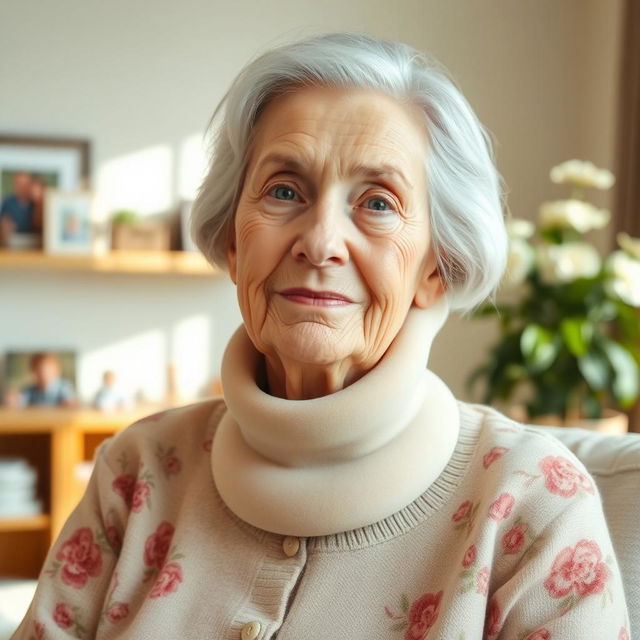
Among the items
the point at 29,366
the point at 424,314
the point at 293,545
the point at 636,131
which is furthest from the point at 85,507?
the point at 636,131

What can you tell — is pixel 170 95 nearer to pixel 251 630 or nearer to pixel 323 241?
pixel 323 241

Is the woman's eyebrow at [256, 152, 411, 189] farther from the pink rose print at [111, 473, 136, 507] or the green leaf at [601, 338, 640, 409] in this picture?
the green leaf at [601, 338, 640, 409]

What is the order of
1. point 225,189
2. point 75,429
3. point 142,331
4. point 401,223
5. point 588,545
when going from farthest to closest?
point 142,331 → point 75,429 → point 225,189 → point 401,223 → point 588,545

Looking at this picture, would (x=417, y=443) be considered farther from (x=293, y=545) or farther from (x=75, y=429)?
(x=75, y=429)

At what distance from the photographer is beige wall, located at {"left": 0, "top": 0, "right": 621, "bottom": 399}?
12.1ft

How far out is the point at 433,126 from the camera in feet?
3.96

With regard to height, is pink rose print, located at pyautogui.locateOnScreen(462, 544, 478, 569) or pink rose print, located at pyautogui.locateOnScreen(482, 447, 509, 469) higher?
pink rose print, located at pyautogui.locateOnScreen(482, 447, 509, 469)

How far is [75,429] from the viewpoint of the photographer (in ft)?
11.4

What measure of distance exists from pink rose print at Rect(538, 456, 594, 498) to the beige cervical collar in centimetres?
14

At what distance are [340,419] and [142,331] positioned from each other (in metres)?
2.80

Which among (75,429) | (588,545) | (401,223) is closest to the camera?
(588,545)

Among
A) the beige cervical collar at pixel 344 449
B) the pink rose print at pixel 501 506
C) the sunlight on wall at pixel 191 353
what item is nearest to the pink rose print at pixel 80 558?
the beige cervical collar at pixel 344 449

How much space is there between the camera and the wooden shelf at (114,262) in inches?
138

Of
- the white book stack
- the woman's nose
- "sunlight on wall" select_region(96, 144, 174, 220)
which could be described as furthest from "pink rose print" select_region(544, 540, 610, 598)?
"sunlight on wall" select_region(96, 144, 174, 220)
